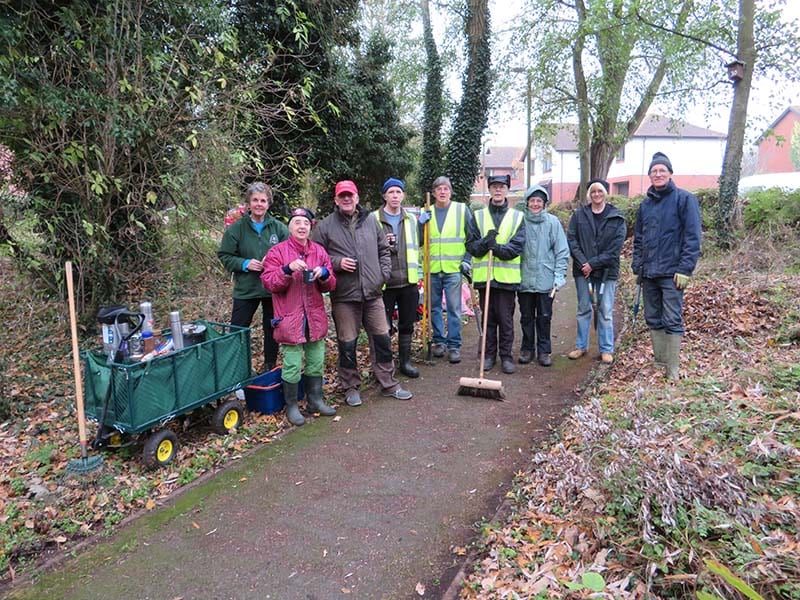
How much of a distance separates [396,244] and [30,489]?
12.1ft

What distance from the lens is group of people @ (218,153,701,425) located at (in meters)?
4.60

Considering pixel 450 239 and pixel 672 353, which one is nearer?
pixel 672 353

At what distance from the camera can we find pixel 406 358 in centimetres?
586

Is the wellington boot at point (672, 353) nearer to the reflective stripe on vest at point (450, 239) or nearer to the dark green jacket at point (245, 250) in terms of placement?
the reflective stripe on vest at point (450, 239)

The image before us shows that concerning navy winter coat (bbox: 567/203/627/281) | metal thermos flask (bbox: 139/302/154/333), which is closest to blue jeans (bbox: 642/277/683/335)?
navy winter coat (bbox: 567/203/627/281)

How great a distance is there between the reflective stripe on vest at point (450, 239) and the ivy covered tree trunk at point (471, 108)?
30.9ft

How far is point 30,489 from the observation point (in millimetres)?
3539

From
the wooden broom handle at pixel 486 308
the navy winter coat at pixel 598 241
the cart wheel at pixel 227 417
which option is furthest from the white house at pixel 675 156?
the cart wheel at pixel 227 417

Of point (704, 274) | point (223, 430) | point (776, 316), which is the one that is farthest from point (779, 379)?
point (704, 274)

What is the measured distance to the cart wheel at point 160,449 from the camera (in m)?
3.77

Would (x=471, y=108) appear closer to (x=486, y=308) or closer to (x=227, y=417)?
(x=486, y=308)

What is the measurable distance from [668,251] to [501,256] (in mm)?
1636

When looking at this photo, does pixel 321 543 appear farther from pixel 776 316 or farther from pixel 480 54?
pixel 480 54

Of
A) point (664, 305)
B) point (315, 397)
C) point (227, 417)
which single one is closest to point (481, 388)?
point (315, 397)
